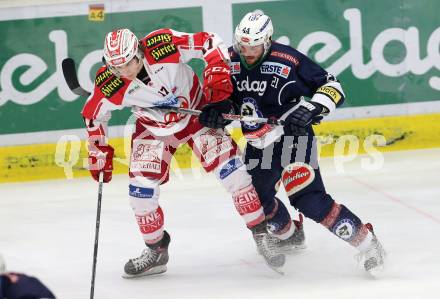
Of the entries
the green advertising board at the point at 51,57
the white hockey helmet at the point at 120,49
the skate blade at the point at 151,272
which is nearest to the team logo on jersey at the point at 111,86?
the white hockey helmet at the point at 120,49

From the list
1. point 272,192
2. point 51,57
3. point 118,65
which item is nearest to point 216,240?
point 272,192

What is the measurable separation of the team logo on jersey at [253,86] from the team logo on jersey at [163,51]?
34cm

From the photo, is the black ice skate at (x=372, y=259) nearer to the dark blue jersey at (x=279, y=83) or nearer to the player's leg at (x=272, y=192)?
the player's leg at (x=272, y=192)

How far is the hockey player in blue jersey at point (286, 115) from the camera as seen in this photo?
4.59 meters

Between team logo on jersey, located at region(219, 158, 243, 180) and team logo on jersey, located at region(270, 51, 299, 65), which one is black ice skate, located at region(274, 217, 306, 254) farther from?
team logo on jersey, located at region(270, 51, 299, 65)

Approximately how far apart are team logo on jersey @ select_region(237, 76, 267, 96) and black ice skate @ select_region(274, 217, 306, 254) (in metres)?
0.83

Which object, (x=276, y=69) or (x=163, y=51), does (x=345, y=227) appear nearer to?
(x=276, y=69)

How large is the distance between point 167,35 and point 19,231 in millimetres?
1792

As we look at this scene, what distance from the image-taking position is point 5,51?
702cm

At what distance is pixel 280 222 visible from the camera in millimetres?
5113

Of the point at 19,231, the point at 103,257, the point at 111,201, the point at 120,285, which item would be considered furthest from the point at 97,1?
the point at 120,285

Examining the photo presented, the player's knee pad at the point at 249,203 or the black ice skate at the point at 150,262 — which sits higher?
the player's knee pad at the point at 249,203

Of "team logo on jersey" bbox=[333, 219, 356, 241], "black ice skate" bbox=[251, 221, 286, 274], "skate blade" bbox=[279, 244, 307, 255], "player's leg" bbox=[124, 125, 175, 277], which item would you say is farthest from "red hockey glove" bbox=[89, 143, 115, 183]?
"team logo on jersey" bbox=[333, 219, 356, 241]

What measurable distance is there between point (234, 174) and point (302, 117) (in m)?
0.44
